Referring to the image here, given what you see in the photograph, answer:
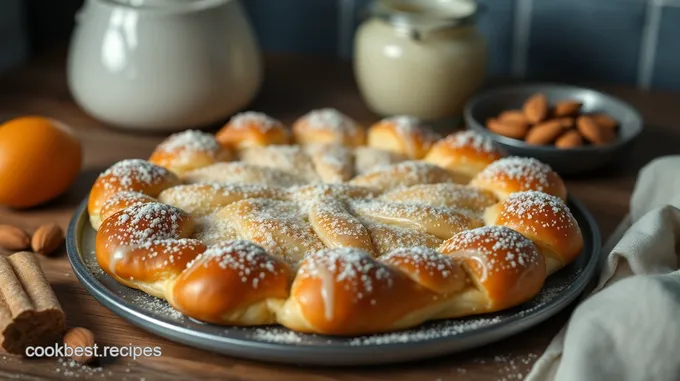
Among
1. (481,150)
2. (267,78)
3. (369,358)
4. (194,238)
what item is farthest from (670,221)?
(267,78)

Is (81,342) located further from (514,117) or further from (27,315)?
(514,117)

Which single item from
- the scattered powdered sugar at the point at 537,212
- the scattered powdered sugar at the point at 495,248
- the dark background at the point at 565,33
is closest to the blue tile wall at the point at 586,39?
the dark background at the point at 565,33

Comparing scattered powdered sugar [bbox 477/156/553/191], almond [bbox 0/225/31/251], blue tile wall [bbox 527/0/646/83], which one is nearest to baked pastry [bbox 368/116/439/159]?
scattered powdered sugar [bbox 477/156/553/191]

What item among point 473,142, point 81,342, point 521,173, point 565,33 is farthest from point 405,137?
point 565,33

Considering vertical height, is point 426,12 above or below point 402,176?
above

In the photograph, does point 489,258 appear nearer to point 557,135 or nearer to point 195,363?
point 195,363

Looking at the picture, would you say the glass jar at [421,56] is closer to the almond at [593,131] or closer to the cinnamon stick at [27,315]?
the almond at [593,131]
